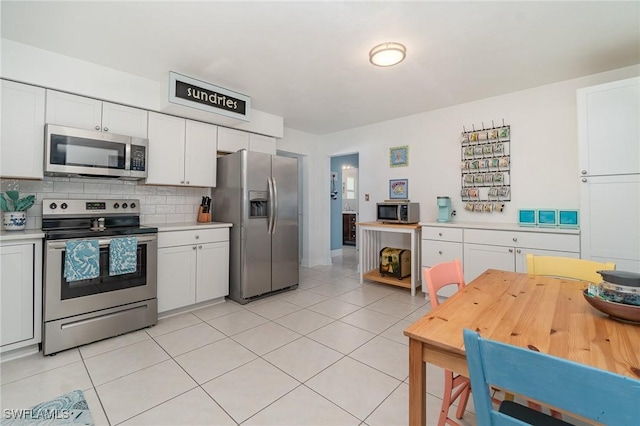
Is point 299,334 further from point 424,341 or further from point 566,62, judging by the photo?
point 566,62

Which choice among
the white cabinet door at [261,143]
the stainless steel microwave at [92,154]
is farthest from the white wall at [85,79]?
the white cabinet door at [261,143]

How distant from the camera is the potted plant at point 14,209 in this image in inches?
91.4

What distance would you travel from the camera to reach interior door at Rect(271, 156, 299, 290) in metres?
3.63

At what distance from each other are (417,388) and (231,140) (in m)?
3.54

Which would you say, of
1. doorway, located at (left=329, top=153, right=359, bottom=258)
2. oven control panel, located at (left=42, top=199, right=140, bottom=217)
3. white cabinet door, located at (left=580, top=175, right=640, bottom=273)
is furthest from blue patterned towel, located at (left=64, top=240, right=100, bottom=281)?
white cabinet door, located at (left=580, top=175, right=640, bottom=273)

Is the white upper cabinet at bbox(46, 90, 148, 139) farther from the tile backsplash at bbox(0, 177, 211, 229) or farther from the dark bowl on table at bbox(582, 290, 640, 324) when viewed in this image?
the dark bowl on table at bbox(582, 290, 640, 324)

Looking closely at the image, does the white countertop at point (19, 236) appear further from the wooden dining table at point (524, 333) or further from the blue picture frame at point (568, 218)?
the blue picture frame at point (568, 218)

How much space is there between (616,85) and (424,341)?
3.08 meters

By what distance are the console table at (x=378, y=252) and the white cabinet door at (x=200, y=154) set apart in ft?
7.21

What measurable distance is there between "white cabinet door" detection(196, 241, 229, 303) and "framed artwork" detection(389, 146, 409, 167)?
2.77m

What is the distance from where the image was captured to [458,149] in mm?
3791

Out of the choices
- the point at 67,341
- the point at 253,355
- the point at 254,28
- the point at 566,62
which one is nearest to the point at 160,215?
the point at 67,341

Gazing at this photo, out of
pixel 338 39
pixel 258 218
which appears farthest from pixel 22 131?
pixel 338 39

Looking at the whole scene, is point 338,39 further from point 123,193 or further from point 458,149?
point 123,193
